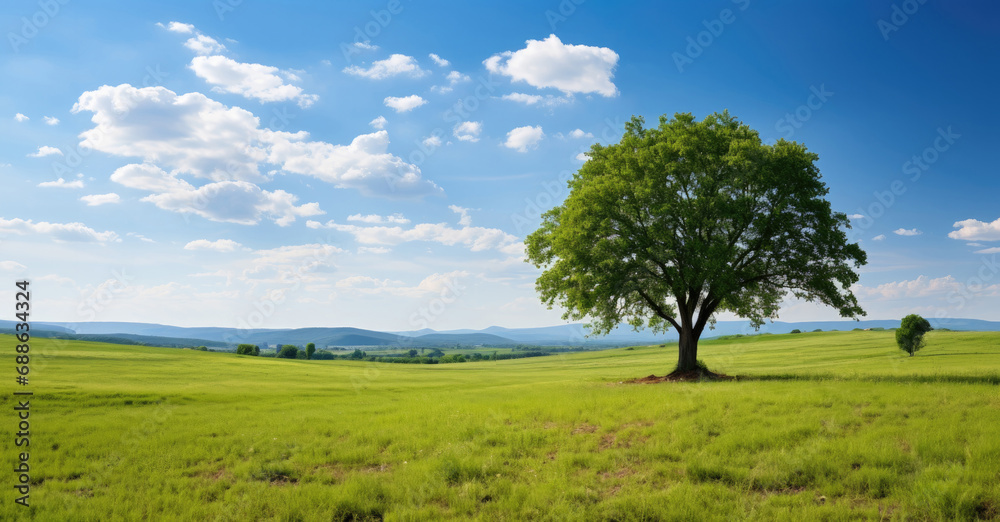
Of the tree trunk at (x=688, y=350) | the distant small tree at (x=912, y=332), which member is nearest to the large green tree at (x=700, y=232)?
the tree trunk at (x=688, y=350)

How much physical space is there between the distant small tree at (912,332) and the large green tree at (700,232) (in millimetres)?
28202

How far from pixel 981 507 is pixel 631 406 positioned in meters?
9.58

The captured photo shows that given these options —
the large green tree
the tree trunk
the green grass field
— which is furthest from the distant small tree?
the green grass field

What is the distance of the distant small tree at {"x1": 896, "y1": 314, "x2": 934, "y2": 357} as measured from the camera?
46781mm

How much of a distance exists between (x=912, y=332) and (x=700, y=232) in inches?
1393

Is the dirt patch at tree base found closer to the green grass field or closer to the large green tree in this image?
the large green tree

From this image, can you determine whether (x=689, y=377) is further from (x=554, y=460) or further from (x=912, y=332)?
(x=912, y=332)

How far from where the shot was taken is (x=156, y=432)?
49.7 feet

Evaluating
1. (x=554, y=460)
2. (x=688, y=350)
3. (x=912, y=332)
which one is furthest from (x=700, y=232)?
(x=912, y=332)

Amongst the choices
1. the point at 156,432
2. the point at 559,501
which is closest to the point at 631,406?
the point at 559,501

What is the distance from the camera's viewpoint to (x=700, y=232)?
2827 cm

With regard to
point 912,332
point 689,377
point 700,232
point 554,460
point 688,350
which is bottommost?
point 689,377

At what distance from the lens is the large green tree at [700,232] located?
2708cm

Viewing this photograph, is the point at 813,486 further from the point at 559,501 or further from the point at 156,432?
the point at 156,432
